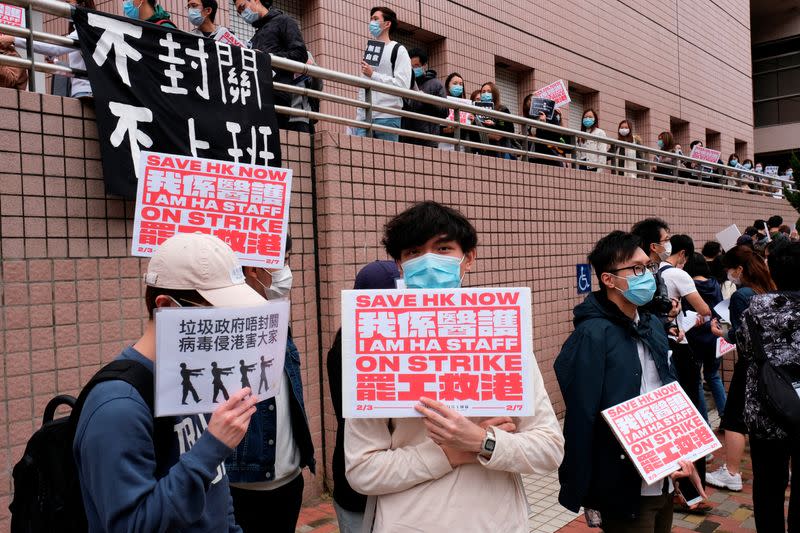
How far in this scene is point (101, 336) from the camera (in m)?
3.95

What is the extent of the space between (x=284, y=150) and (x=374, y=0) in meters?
4.89

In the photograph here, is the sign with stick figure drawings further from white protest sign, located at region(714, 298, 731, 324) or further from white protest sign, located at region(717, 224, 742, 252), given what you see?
white protest sign, located at region(717, 224, 742, 252)

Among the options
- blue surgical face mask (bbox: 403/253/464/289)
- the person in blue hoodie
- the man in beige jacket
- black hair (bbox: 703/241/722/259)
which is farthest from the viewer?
black hair (bbox: 703/241/722/259)

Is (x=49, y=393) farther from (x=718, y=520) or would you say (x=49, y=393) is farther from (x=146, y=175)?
(x=718, y=520)

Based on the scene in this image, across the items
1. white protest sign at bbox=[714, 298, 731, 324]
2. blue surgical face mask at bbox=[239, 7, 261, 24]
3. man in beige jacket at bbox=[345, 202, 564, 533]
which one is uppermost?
blue surgical face mask at bbox=[239, 7, 261, 24]

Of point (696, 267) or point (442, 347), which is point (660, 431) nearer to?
point (442, 347)

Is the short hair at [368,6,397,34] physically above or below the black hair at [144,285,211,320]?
above

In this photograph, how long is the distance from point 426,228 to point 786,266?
2.67 meters

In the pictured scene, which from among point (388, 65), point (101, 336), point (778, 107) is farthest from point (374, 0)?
point (778, 107)

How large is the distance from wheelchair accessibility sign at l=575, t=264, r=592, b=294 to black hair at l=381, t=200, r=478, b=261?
6.01m

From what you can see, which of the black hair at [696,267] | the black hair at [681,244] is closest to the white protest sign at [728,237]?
A: the black hair at [696,267]

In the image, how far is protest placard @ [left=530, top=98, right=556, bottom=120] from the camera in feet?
28.6

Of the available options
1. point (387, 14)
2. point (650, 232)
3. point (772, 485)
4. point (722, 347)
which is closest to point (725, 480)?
point (722, 347)

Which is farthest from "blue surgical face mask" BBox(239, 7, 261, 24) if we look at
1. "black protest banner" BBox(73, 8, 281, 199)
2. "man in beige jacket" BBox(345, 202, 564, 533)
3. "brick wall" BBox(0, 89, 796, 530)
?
"man in beige jacket" BBox(345, 202, 564, 533)
